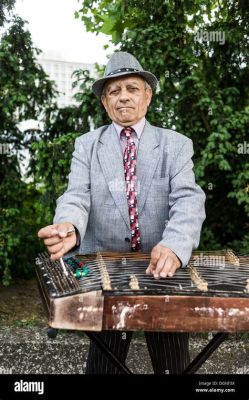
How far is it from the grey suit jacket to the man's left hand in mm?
335

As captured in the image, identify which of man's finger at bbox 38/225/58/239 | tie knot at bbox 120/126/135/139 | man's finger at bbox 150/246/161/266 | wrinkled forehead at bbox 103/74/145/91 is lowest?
man's finger at bbox 150/246/161/266

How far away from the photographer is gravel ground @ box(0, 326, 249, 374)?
13.1 feet

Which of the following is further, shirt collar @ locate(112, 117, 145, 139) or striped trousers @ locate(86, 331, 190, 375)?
shirt collar @ locate(112, 117, 145, 139)

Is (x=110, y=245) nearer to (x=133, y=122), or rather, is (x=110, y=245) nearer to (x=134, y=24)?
(x=133, y=122)

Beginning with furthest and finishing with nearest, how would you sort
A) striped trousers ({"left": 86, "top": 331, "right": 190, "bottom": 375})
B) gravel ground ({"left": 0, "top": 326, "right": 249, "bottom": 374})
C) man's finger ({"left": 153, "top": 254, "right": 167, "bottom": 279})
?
1. gravel ground ({"left": 0, "top": 326, "right": 249, "bottom": 374})
2. striped trousers ({"left": 86, "top": 331, "right": 190, "bottom": 375})
3. man's finger ({"left": 153, "top": 254, "right": 167, "bottom": 279})

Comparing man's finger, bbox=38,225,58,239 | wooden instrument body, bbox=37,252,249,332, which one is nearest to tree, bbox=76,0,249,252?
man's finger, bbox=38,225,58,239

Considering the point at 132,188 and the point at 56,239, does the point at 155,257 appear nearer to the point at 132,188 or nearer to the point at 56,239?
the point at 56,239

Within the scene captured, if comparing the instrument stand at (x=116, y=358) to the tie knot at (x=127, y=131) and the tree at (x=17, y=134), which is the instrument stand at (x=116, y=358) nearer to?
the tie knot at (x=127, y=131)

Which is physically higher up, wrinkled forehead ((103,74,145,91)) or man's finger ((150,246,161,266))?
wrinkled forehead ((103,74,145,91))

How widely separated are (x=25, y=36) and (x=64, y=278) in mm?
3199

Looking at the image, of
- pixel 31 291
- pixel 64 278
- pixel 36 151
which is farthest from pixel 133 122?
pixel 31 291

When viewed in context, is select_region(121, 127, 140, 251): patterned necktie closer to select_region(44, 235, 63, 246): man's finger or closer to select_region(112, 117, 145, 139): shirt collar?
select_region(112, 117, 145, 139): shirt collar

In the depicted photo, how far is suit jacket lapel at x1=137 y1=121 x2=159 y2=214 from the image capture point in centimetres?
260

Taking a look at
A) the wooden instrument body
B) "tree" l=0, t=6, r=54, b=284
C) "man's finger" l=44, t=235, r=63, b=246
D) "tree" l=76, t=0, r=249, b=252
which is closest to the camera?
the wooden instrument body
